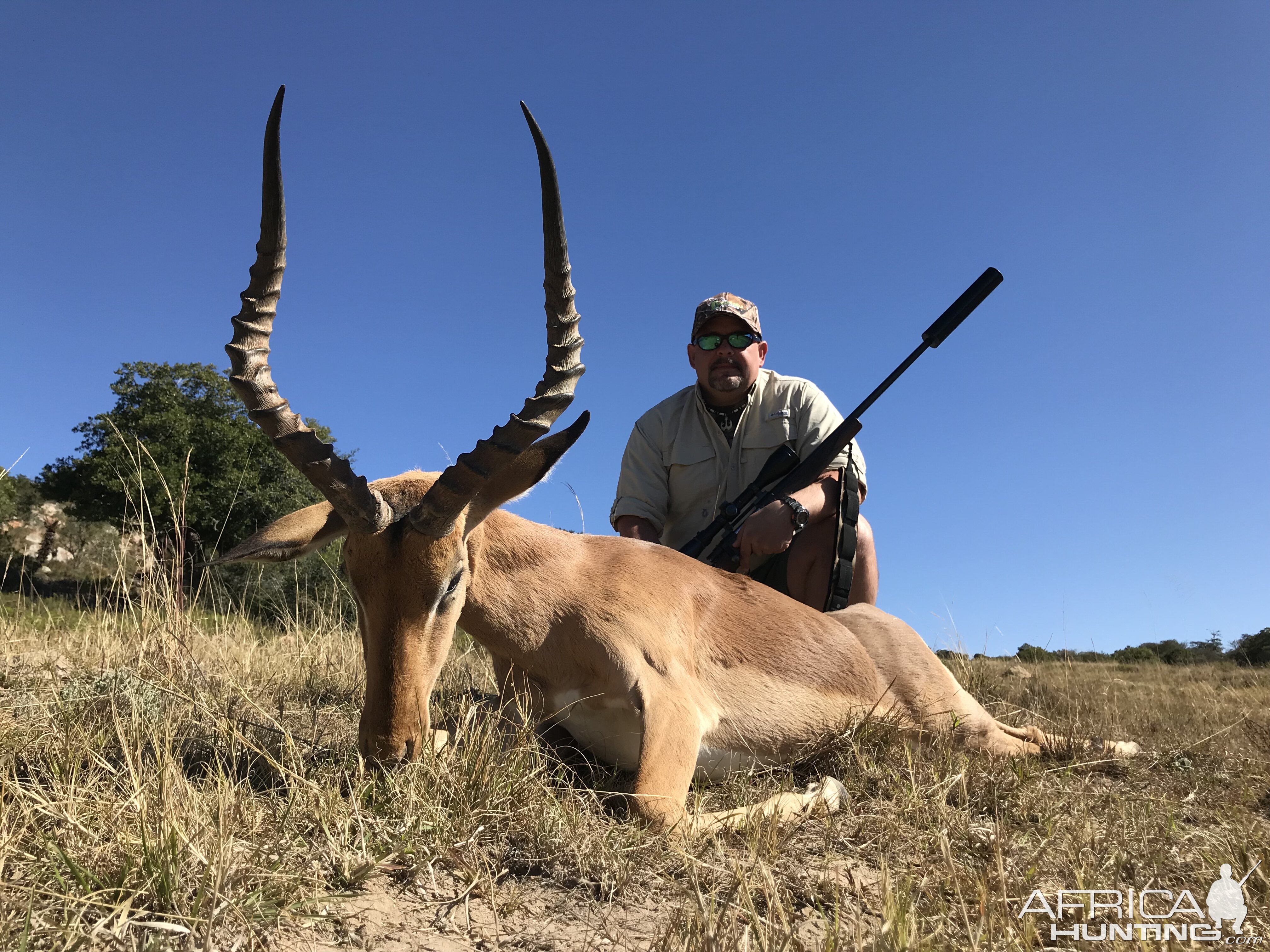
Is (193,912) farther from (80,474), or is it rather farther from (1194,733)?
(80,474)

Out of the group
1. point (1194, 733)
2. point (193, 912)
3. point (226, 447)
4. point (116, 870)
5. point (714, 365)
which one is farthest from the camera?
point (226, 447)

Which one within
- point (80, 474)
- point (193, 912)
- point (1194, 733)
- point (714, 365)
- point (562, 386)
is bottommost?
point (193, 912)

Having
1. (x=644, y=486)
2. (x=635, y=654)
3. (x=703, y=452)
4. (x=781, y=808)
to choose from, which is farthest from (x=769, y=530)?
(x=781, y=808)

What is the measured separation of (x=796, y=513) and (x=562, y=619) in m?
2.51

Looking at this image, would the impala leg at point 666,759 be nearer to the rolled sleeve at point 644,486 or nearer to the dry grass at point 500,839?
the dry grass at point 500,839

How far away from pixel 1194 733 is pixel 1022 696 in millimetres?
1483

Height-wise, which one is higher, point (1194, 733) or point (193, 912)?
point (1194, 733)

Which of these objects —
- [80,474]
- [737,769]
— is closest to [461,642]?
[737,769]

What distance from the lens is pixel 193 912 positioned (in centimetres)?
204

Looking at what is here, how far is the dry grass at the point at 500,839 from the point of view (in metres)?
2.14

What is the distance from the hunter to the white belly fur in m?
2.23

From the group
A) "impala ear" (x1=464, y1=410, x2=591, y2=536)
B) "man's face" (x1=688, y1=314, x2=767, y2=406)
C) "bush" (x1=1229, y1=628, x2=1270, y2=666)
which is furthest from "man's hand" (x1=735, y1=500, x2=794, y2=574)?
"bush" (x1=1229, y1=628, x2=1270, y2=666)

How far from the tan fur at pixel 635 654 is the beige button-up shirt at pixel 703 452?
2101 millimetres

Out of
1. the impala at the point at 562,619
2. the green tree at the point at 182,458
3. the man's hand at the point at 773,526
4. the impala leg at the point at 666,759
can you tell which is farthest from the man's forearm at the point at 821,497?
the green tree at the point at 182,458
